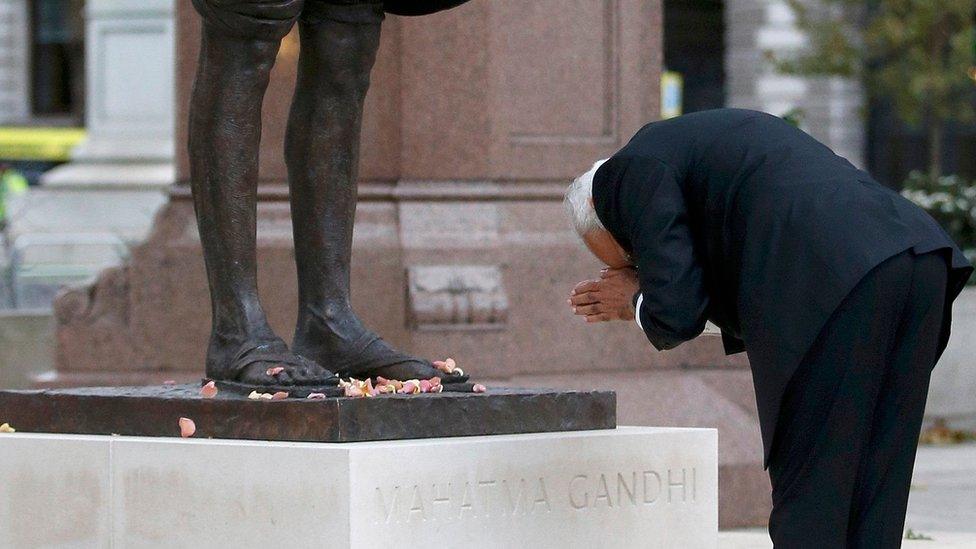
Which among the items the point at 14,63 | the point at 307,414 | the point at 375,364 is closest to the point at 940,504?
the point at 375,364

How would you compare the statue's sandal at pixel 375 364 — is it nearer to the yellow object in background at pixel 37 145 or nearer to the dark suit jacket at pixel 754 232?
the dark suit jacket at pixel 754 232

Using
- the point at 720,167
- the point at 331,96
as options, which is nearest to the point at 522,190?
the point at 331,96

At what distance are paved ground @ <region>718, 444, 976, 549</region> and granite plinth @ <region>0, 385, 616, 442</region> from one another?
1.36 meters

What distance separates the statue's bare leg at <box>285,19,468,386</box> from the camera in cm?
566

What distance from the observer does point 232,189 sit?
550 centimetres

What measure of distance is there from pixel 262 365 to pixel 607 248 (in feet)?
3.24

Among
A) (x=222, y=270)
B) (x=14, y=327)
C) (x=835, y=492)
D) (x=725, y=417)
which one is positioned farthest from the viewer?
(x=14, y=327)

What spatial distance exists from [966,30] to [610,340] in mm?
23946

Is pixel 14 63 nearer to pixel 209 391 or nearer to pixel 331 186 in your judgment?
pixel 331 186

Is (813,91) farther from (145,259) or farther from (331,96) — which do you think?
(331,96)

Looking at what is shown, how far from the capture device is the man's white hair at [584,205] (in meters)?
5.05

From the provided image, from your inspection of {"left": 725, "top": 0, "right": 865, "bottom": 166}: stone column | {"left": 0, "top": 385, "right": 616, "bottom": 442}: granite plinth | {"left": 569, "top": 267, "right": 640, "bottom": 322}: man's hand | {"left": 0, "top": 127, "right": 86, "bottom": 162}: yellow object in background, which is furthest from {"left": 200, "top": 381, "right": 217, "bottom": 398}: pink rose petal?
{"left": 0, "top": 127, "right": 86, "bottom": 162}: yellow object in background

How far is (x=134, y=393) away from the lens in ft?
18.3

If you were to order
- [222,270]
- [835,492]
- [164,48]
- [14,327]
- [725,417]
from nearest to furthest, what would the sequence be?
[835,492] < [222,270] < [725,417] < [14,327] < [164,48]
